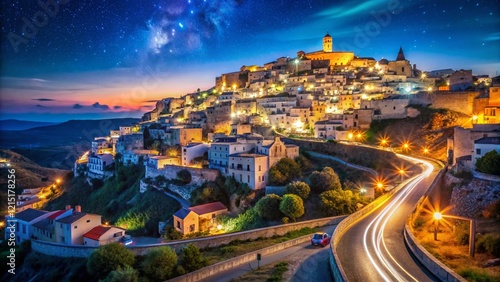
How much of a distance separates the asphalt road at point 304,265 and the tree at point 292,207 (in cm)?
698

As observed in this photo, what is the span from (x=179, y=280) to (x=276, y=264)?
427cm

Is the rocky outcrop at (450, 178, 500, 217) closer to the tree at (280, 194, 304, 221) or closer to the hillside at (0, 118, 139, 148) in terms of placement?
the tree at (280, 194, 304, 221)

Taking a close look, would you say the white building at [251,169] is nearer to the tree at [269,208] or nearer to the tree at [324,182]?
the tree at [269,208]

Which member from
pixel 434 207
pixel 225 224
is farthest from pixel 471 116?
pixel 225 224

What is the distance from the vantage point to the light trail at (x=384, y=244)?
12456 mm

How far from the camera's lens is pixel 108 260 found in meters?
18.9

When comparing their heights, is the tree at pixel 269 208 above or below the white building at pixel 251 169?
below

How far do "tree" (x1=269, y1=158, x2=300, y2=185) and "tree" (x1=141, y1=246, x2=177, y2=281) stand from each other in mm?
16582

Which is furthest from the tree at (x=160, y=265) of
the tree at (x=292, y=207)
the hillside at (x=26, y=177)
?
the hillside at (x=26, y=177)

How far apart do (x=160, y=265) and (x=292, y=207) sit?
11.5 m

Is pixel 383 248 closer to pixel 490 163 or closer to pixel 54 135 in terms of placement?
pixel 490 163

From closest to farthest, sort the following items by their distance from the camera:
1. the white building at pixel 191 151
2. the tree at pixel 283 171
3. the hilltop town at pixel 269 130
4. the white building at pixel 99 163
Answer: the hilltop town at pixel 269 130 → the tree at pixel 283 171 → the white building at pixel 191 151 → the white building at pixel 99 163

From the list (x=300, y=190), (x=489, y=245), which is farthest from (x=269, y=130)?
(x=489, y=245)

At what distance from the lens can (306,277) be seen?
1391 centimetres
